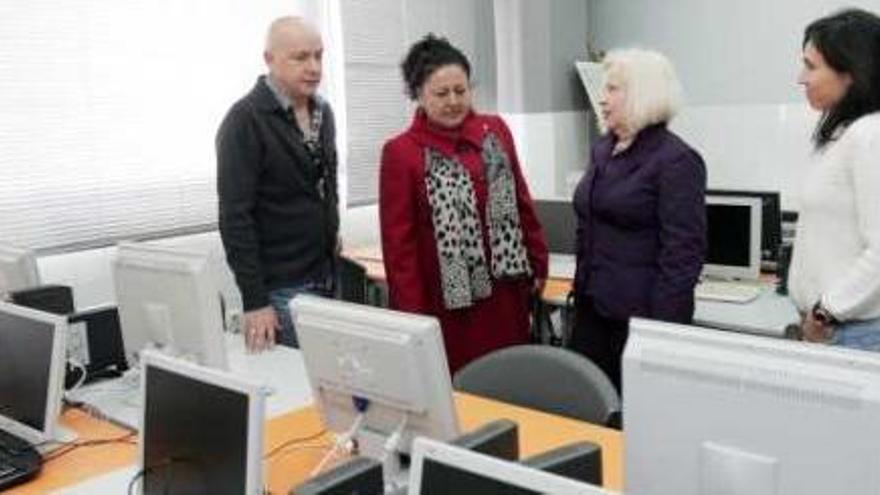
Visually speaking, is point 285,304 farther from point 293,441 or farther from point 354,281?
point 354,281

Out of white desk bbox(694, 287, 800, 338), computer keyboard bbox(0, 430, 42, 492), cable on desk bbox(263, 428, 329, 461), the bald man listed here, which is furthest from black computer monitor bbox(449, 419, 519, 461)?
white desk bbox(694, 287, 800, 338)

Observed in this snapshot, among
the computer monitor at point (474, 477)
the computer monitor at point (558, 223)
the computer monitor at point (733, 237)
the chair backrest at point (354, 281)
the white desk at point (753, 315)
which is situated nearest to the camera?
the computer monitor at point (474, 477)

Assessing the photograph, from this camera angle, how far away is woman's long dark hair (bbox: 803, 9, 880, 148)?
2133mm

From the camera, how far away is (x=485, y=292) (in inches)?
107

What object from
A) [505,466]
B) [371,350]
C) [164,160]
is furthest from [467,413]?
[164,160]

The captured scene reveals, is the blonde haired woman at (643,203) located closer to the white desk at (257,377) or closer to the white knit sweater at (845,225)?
the white knit sweater at (845,225)

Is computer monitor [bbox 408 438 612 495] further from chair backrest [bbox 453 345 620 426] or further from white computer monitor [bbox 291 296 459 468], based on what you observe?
chair backrest [bbox 453 345 620 426]

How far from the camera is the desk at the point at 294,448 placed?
1.76m

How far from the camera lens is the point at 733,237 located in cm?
348

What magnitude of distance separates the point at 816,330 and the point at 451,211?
41.9 inches

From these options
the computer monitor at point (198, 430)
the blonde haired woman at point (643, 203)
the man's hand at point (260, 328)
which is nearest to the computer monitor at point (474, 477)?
the computer monitor at point (198, 430)

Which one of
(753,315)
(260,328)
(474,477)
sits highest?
(474,477)

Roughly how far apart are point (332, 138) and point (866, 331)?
1.70 meters

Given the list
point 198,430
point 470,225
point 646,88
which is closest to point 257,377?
point 198,430
